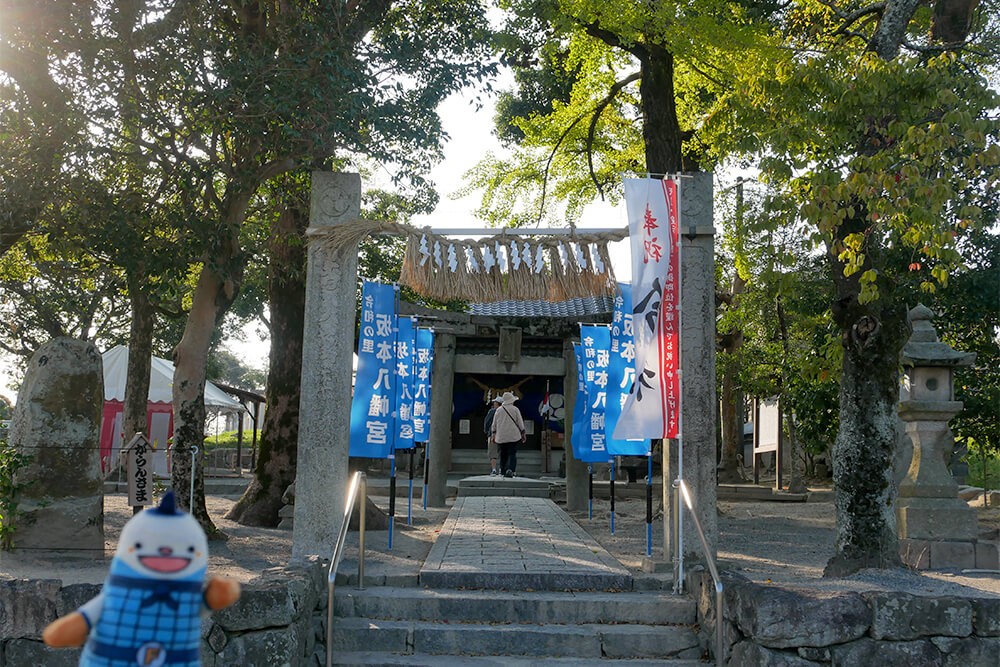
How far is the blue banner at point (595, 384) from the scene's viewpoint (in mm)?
13961

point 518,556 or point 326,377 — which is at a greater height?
point 326,377

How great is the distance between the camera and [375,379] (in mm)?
10781

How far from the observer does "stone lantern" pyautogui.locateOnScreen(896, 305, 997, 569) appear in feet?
33.8

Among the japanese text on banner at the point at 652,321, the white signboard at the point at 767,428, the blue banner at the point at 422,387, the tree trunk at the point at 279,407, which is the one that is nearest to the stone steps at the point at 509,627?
the japanese text on banner at the point at 652,321

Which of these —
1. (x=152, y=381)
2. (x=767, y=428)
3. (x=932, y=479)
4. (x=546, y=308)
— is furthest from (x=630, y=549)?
(x=767, y=428)

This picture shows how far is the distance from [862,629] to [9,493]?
8.09m

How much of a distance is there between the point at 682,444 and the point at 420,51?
237 inches

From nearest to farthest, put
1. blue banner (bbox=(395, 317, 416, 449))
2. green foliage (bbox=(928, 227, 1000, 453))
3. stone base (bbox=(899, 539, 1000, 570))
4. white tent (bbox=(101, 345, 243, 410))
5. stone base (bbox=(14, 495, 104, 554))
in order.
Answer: stone base (bbox=(14, 495, 104, 554)) < stone base (bbox=(899, 539, 1000, 570)) < blue banner (bbox=(395, 317, 416, 449)) < green foliage (bbox=(928, 227, 1000, 453)) < white tent (bbox=(101, 345, 243, 410))

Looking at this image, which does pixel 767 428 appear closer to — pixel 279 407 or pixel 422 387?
pixel 422 387

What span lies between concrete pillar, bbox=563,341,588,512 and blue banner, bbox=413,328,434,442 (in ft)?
10.2

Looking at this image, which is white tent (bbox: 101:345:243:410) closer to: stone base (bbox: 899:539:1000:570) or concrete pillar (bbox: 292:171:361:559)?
concrete pillar (bbox: 292:171:361:559)

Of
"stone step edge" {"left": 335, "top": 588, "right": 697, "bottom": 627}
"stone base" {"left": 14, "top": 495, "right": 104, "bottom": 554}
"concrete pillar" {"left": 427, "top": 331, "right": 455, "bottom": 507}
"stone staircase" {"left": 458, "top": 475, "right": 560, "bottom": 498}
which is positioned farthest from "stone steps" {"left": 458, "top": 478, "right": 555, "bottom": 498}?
"stone step edge" {"left": 335, "top": 588, "right": 697, "bottom": 627}

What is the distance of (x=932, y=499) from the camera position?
10.7 metres

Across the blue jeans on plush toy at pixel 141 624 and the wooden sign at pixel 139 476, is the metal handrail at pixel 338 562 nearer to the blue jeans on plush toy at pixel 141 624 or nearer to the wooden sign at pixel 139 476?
the blue jeans on plush toy at pixel 141 624
